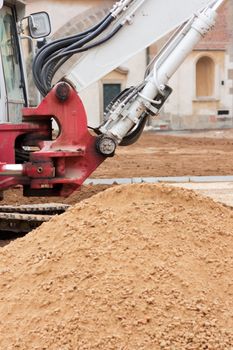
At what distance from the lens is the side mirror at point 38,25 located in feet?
28.2

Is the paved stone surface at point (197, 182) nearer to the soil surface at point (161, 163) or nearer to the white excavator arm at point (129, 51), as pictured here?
the soil surface at point (161, 163)

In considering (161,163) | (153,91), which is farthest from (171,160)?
(153,91)

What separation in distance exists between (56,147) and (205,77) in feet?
87.3

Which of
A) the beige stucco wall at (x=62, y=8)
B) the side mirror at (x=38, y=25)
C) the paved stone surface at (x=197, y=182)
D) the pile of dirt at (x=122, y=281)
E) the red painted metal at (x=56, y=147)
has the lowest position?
the paved stone surface at (x=197, y=182)

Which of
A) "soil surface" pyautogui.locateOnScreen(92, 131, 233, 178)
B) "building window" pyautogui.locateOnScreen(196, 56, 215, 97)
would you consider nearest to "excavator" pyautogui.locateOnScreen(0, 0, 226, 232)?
"soil surface" pyautogui.locateOnScreen(92, 131, 233, 178)

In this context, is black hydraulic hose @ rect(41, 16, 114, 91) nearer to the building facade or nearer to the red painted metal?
the red painted metal

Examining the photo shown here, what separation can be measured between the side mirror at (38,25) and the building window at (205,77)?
2475 cm

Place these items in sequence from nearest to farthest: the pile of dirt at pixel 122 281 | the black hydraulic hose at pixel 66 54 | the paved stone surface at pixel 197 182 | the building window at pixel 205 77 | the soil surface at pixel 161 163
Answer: the pile of dirt at pixel 122 281, the black hydraulic hose at pixel 66 54, the soil surface at pixel 161 163, the paved stone surface at pixel 197 182, the building window at pixel 205 77

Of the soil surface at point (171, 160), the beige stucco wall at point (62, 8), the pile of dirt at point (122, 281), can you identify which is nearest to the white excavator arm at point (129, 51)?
the pile of dirt at point (122, 281)

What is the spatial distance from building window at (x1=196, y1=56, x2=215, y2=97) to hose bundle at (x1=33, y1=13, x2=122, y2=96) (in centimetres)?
2548

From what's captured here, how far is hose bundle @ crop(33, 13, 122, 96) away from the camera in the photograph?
25.3ft

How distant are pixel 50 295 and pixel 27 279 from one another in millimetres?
328

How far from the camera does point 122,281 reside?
13.7 ft

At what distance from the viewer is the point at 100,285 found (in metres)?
4.19
